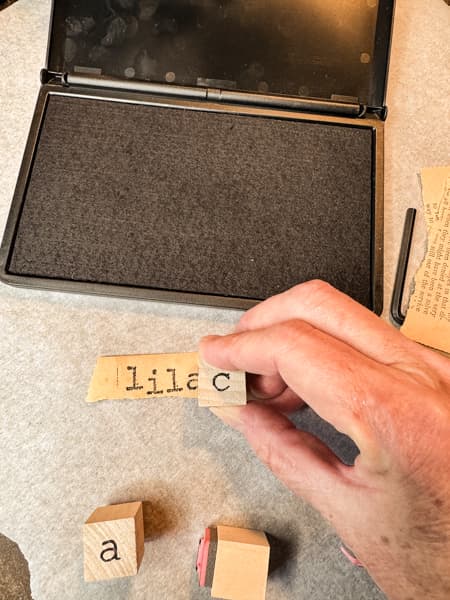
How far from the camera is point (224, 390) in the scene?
551 millimetres

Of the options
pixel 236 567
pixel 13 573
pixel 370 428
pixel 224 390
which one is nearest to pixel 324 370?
pixel 370 428

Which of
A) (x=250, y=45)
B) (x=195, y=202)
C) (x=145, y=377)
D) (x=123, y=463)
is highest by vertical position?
(x=250, y=45)

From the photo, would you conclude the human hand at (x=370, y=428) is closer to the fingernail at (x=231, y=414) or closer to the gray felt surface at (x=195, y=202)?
the fingernail at (x=231, y=414)

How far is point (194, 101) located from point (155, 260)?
281mm

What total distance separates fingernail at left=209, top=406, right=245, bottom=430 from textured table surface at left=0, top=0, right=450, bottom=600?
37mm

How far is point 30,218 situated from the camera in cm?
69

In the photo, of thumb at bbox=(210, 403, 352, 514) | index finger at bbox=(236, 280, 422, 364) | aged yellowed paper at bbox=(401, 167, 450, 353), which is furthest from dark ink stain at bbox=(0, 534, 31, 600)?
aged yellowed paper at bbox=(401, 167, 450, 353)

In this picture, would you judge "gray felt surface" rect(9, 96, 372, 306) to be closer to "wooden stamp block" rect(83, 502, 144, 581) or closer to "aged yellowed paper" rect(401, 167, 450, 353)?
"aged yellowed paper" rect(401, 167, 450, 353)

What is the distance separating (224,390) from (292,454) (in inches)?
4.2

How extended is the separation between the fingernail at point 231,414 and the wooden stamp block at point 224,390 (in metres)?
0.03

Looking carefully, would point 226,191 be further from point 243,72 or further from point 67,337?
point 67,337

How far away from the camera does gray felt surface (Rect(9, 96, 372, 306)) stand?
686 mm

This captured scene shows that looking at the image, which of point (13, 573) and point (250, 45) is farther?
point (250, 45)

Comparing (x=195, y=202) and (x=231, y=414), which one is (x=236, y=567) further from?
(x=195, y=202)
